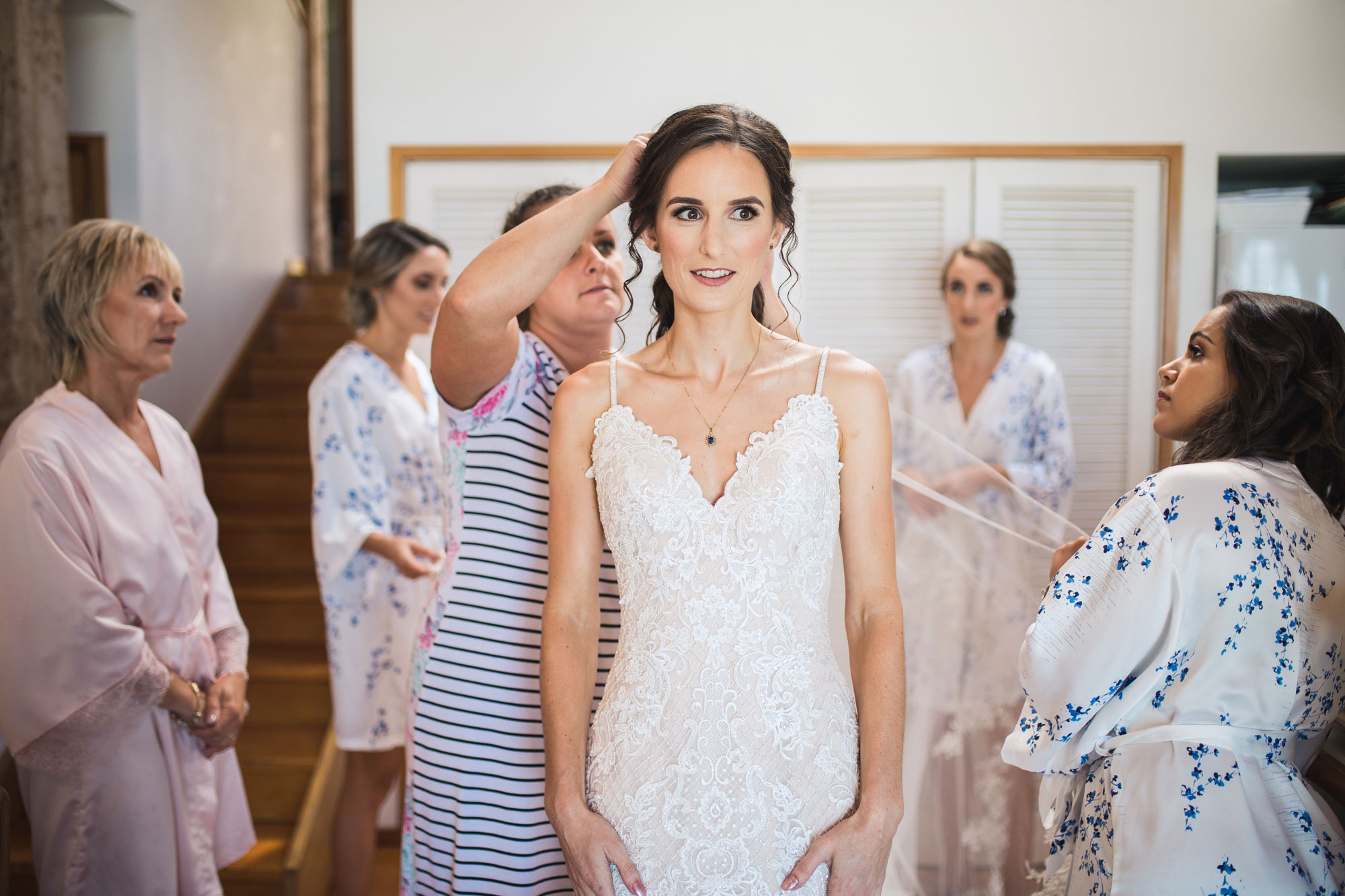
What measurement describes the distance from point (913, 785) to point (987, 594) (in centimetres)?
42

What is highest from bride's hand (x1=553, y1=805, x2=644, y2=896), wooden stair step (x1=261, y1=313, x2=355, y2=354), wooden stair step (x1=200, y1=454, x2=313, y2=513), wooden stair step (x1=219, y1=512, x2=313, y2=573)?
wooden stair step (x1=261, y1=313, x2=355, y2=354)

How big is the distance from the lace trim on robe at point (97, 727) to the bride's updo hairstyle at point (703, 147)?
116cm

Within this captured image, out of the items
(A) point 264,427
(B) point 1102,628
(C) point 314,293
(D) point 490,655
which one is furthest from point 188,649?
(C) point 314,293

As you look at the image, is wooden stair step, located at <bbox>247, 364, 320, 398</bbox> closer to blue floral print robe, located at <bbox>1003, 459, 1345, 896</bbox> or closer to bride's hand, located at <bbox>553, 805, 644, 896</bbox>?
bride's hand, located at <bbox>553, 805, 644, 896</bbox>

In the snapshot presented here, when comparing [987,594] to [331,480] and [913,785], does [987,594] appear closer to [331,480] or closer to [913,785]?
[913,785]

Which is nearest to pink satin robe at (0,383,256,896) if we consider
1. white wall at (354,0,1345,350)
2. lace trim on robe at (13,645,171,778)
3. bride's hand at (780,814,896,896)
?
lace trim on robe at (13,645,171,778)

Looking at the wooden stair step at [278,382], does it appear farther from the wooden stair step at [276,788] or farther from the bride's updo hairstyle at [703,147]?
the bride's updo hairstyle at [703,147]

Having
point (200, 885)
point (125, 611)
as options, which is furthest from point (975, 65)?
point (200, 885)

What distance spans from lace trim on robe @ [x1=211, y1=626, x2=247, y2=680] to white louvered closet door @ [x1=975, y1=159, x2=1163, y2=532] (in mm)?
2383

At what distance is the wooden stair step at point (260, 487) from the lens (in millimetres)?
4125

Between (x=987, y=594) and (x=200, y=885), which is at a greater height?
(x=987, y=594)

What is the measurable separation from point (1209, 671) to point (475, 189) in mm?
2572

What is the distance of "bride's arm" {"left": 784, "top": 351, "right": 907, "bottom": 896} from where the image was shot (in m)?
1.14

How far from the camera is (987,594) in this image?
1.95 meters
